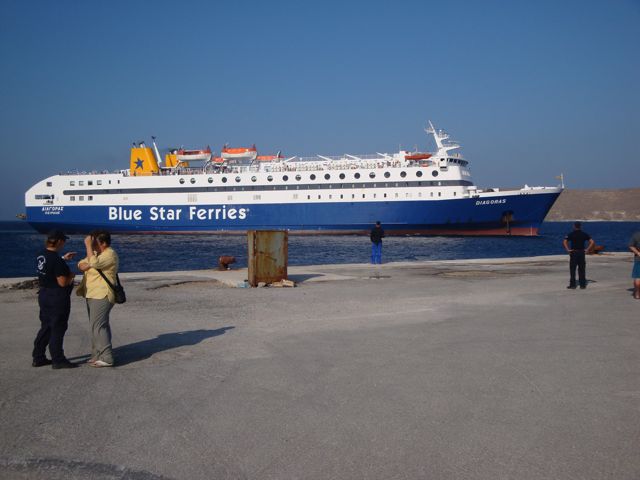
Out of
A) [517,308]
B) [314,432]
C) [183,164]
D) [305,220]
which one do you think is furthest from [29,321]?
[183,164]

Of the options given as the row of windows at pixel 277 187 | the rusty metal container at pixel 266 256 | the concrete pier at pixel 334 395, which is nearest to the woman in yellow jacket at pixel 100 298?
the concrete pier at pixel 334 395

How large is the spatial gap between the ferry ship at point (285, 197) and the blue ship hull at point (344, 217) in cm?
8

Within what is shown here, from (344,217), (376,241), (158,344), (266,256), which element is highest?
(344,217)

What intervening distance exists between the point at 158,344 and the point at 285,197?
42395mm

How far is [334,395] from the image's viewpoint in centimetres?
432

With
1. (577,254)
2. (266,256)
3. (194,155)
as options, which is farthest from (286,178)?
(577,254)

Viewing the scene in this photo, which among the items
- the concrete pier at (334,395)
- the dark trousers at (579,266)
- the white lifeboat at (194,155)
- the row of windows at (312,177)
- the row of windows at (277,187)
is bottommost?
the concrete pier at (334,395)

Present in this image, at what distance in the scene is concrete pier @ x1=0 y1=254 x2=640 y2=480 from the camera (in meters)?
3.12

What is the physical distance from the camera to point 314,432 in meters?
3.55

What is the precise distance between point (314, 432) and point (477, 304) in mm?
5934

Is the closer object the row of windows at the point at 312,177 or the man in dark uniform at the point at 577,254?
the man in dark uniform at the point at 577,254

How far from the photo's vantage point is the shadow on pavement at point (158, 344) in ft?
18.4

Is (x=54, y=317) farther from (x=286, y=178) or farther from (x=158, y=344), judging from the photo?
(x=286, y=178)

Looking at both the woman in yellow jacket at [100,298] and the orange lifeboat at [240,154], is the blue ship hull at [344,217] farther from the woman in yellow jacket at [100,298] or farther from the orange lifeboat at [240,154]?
the woman in yellow jacket at [100,298]
